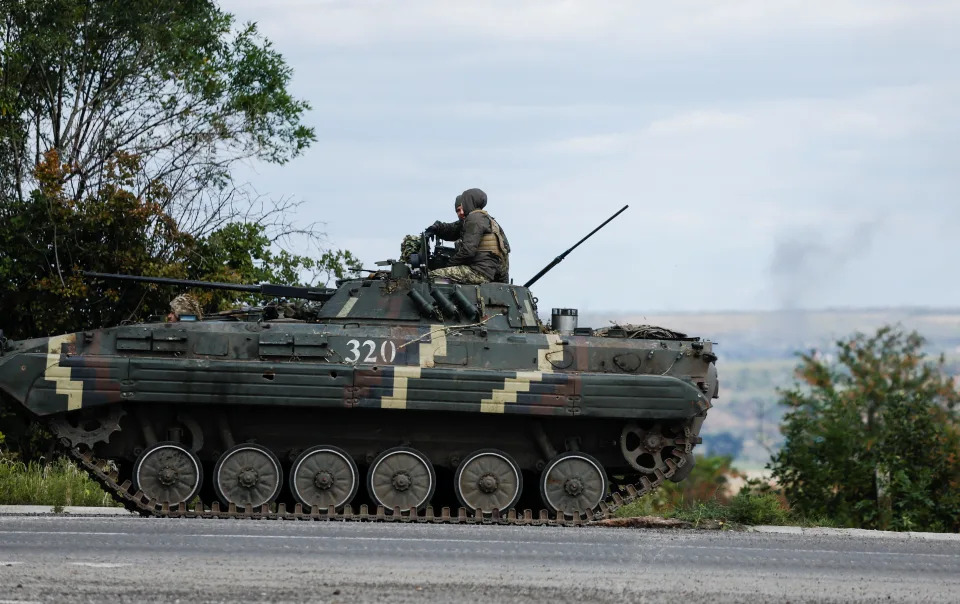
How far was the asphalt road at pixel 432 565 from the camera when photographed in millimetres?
11875

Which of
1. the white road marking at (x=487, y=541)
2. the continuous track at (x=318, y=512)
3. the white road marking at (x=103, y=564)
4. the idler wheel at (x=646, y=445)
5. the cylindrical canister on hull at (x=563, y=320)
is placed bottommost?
the white road marking at (x=103, y=564)

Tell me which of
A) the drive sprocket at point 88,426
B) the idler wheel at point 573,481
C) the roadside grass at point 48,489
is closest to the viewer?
the drive sprocket at point 88,426

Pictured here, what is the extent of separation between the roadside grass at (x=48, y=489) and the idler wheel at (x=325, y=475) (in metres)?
3.27

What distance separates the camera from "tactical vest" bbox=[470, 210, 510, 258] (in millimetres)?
20984

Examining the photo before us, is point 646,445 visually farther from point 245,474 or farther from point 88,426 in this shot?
point 88,426

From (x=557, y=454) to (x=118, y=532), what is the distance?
6159 millimetres

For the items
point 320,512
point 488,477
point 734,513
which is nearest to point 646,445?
point 734,513

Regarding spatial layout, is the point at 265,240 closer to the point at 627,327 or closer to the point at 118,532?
the point at 627,327

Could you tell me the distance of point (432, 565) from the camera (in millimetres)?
13438

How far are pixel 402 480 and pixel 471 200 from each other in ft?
13.1

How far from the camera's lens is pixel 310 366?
18875 millimetres

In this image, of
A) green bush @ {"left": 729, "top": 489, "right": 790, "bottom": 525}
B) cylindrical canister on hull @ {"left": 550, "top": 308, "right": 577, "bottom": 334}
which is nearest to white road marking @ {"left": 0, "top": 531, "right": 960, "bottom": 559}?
green bush @ {"left": 729, "top": 489, "right": 790, "bottom": 525}

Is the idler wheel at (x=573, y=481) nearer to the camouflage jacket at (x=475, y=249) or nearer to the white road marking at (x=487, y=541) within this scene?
the camouflage jacket at (x=475, y=249)

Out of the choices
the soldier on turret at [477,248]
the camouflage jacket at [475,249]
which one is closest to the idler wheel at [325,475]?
the soldier on turret at [477,248]
